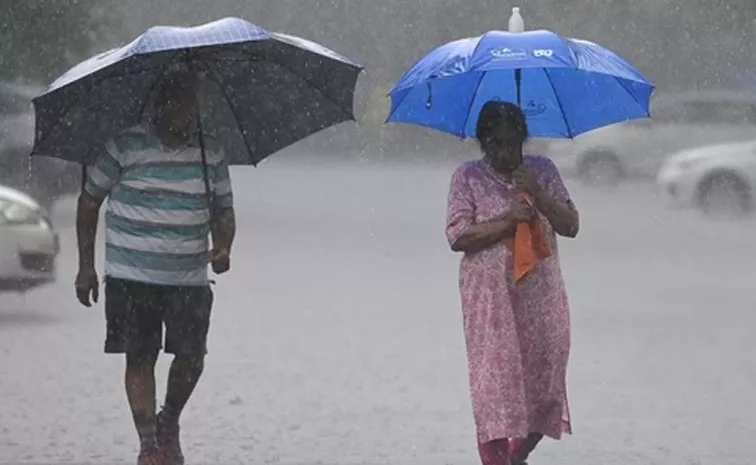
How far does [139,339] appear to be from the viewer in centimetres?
588

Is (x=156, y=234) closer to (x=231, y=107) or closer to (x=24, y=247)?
(x=231, y=107)

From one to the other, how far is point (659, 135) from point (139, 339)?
7.64 m

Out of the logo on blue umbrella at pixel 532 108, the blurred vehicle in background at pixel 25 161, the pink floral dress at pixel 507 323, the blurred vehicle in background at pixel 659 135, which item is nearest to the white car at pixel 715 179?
the blurred vehicle in background at pixel 659 135

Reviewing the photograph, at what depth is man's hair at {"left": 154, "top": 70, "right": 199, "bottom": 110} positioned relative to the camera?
5797 mm

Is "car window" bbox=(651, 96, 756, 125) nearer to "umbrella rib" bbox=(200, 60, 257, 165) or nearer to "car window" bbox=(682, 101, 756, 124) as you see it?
"car window" bbox=(682, 101, 756, 124)

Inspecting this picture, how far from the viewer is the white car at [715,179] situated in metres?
12.8

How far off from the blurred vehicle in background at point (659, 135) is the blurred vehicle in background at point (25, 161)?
11.0 feet

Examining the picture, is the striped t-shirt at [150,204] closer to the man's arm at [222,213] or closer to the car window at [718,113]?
the man's arm at [222,213]

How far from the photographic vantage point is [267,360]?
31.0 feet

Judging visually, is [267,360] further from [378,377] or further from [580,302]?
[580,302]

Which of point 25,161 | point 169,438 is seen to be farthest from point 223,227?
point 25,161

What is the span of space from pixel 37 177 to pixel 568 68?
657cm

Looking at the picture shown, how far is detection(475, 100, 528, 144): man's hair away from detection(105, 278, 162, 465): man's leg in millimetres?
1211

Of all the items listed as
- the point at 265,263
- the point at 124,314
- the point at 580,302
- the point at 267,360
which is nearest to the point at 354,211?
the point at 265,263
